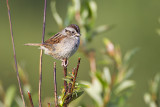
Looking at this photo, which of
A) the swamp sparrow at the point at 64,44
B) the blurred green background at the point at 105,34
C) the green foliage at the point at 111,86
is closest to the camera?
the green foliage at the point at 111,86

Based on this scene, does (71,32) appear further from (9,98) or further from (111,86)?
(9,98)

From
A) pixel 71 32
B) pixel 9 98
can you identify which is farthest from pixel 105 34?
pixel 9 98

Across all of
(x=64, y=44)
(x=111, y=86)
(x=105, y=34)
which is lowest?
(x=111, y=86)

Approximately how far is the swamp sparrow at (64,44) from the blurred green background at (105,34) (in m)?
2.76

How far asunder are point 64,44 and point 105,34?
14.7ft

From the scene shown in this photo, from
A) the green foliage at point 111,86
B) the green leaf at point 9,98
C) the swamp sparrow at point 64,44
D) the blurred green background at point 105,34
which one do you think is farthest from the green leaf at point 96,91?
the blurred green background at point 105,34

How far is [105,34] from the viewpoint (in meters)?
7.53

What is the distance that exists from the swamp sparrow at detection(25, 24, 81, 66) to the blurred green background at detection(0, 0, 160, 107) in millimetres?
2763

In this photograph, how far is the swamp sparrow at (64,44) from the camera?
298 centimetres

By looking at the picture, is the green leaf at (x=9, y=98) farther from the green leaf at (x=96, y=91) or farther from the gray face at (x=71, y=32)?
the gray face at (x=71, y=32)

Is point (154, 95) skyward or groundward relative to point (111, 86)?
groundward

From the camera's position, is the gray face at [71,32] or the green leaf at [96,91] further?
the gray face at [71,32]

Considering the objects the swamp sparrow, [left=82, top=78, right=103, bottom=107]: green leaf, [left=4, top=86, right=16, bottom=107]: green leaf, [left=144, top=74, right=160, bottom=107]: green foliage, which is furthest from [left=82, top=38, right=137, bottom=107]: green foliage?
[left=4, top=86, right=16, bottom=107]: green leaf

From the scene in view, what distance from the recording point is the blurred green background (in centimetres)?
631
